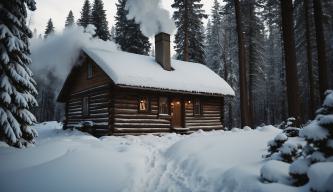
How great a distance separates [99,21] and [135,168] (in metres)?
29.7

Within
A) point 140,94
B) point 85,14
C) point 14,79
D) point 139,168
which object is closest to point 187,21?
point 140,94

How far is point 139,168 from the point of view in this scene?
778 centimetres

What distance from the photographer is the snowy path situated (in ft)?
19.8

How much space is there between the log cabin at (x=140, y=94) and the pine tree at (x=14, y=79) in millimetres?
5318

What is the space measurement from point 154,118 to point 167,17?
8.47m

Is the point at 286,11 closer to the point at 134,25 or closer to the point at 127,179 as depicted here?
the point at 127,179

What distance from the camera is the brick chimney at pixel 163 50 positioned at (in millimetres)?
19875

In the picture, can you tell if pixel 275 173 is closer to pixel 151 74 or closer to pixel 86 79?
pixel 151 74

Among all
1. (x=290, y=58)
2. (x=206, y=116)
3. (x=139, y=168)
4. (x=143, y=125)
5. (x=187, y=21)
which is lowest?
(x=139, y=168)

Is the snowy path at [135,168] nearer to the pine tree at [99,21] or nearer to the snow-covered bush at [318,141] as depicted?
the snow-covered bush at [318,141]

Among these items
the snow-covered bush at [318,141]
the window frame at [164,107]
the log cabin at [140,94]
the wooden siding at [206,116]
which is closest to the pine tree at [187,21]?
the log cabin at [140,94]

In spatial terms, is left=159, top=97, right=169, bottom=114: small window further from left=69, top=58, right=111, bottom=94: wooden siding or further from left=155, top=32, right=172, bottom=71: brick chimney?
left=69, top=58, right=111, bottom=94: wooden siding

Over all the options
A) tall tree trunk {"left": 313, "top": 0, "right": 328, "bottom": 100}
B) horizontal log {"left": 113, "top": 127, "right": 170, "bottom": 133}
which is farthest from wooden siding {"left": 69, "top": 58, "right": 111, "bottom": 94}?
tall tree trunk {"left": 313, "top": 0, "right": 328, "bottom": 100}

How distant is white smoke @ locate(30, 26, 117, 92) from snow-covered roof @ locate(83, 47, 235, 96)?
1.96m
